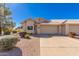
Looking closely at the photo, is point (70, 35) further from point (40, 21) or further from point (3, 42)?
point (3, 42)

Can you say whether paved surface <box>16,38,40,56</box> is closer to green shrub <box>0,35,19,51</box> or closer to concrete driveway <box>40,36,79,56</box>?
concrete driveway <box>40,36,79,56</box>

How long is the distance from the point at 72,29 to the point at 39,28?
13.4ft

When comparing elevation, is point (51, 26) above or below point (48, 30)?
above

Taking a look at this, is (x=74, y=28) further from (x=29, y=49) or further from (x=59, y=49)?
(x=29, y=49)

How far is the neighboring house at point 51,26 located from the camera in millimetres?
17038

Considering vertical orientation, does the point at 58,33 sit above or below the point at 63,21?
below

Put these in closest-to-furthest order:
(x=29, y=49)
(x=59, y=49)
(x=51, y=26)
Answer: (x=29, y=49) → (x=59, y=49) → (x=51, y=26)

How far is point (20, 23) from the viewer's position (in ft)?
56.7

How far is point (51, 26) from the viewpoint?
17.8 meters

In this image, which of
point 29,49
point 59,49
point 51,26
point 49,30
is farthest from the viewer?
point 51,26

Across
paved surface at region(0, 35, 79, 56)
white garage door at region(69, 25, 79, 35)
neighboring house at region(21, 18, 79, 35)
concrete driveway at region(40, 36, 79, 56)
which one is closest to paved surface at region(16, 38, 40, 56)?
paved surface at region(0, 35, 79, 56)

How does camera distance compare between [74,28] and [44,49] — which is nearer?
[44,49]

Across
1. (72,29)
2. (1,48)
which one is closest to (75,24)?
(72,29)

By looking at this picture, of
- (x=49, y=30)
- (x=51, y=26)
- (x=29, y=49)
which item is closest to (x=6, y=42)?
(x=29, y=49)
